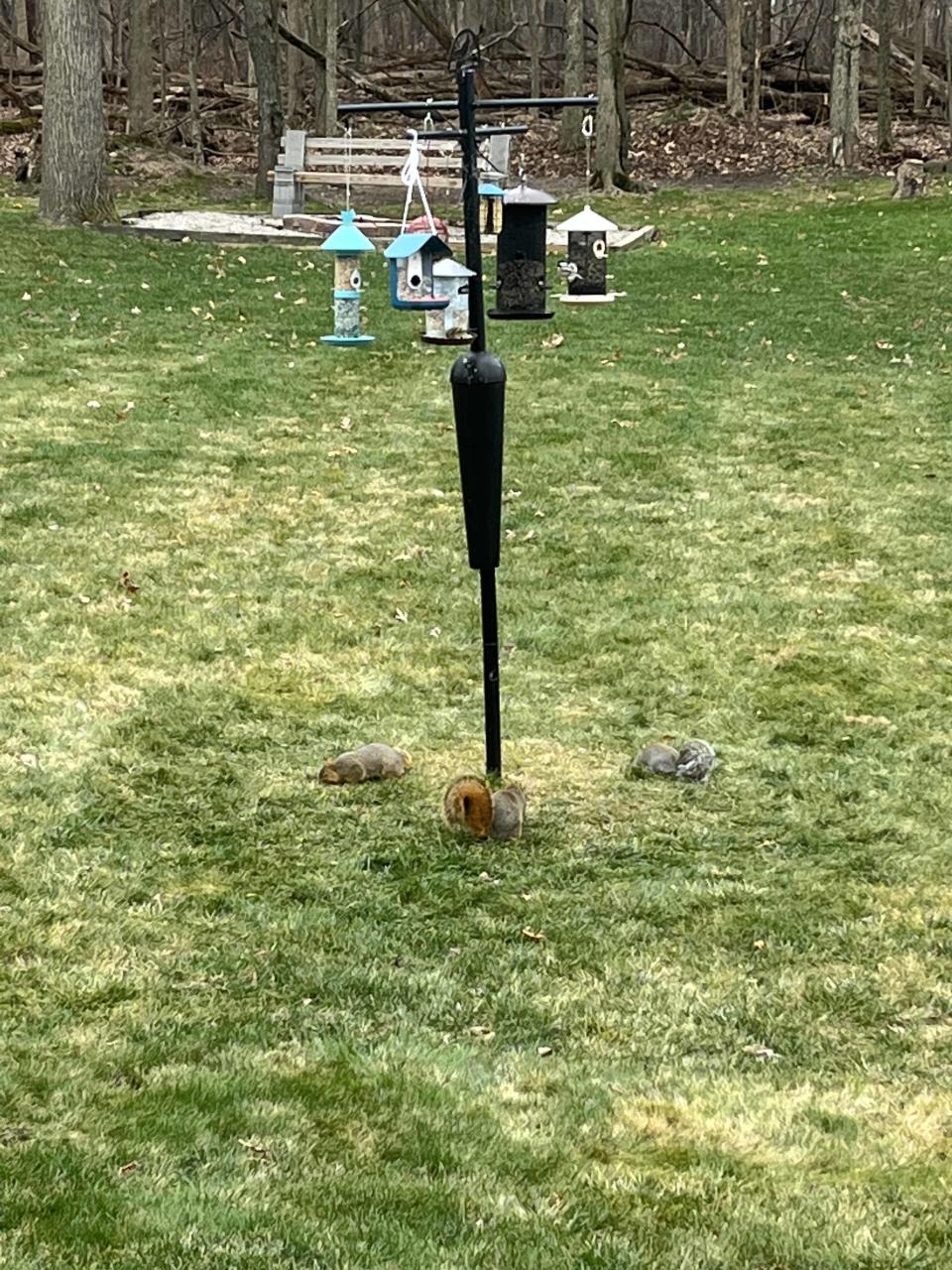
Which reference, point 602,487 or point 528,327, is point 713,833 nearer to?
point 602,487

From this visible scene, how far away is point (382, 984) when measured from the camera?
326cm

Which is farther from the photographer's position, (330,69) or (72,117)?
(330,69)

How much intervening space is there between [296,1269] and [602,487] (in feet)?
18.6

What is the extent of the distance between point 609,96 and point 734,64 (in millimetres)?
7522

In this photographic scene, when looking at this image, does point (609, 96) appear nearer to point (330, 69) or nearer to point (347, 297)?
point (330, 69)

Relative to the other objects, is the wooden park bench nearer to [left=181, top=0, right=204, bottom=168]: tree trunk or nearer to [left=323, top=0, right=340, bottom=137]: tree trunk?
[left=323, top=0, right=340, bottom=137]: tree trunk

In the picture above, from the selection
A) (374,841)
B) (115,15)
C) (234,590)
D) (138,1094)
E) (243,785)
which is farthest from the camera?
(115,15)

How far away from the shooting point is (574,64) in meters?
23.7

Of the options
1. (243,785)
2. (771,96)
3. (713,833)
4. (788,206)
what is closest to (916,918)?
(713,833)

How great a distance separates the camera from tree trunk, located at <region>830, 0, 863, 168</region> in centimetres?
2264

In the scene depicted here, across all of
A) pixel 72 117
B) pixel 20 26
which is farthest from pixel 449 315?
pixel 20 26

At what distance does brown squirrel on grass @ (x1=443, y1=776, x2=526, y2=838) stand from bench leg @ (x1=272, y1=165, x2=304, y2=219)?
49.8ft

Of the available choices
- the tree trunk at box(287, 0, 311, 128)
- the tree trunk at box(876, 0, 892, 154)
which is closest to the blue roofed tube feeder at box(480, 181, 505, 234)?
the tree trunk at box(876, 0, 892, 154)

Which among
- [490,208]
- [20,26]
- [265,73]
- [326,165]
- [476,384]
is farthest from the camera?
[20,26]
